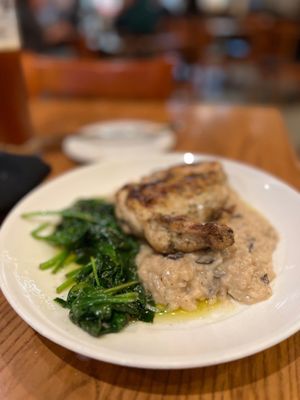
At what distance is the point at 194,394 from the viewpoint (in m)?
0.93

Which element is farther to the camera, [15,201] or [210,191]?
[15,201]

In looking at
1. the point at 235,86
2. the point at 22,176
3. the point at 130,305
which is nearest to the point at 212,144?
the point at 22,176

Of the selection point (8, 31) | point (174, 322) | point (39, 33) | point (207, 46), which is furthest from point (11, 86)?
point (207, 46)

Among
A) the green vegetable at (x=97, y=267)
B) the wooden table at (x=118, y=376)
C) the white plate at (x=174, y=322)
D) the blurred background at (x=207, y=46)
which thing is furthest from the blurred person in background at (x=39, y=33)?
the wooden table at (x=118, y=376)

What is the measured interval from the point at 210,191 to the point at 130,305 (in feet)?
1.98

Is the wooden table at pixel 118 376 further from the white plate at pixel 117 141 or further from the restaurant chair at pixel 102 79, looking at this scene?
the restaurant chair at pixel 102 79

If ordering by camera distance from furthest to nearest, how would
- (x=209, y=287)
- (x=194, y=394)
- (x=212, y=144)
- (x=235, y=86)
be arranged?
(x=235, y=86) → (x=212, y=144) → (x=209, y=287) → (x=194, y=394)

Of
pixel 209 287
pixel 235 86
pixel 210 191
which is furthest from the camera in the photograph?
pixel 235 86

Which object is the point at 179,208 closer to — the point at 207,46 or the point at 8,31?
the point at 8,31

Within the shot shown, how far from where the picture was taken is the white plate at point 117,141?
212 centimetres

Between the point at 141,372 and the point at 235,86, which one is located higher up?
the point at 141,372

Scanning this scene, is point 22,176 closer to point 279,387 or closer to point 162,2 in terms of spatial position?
point 279,387

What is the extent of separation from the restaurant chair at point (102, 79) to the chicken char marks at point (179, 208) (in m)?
1.79

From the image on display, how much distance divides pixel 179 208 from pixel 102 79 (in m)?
2.14
